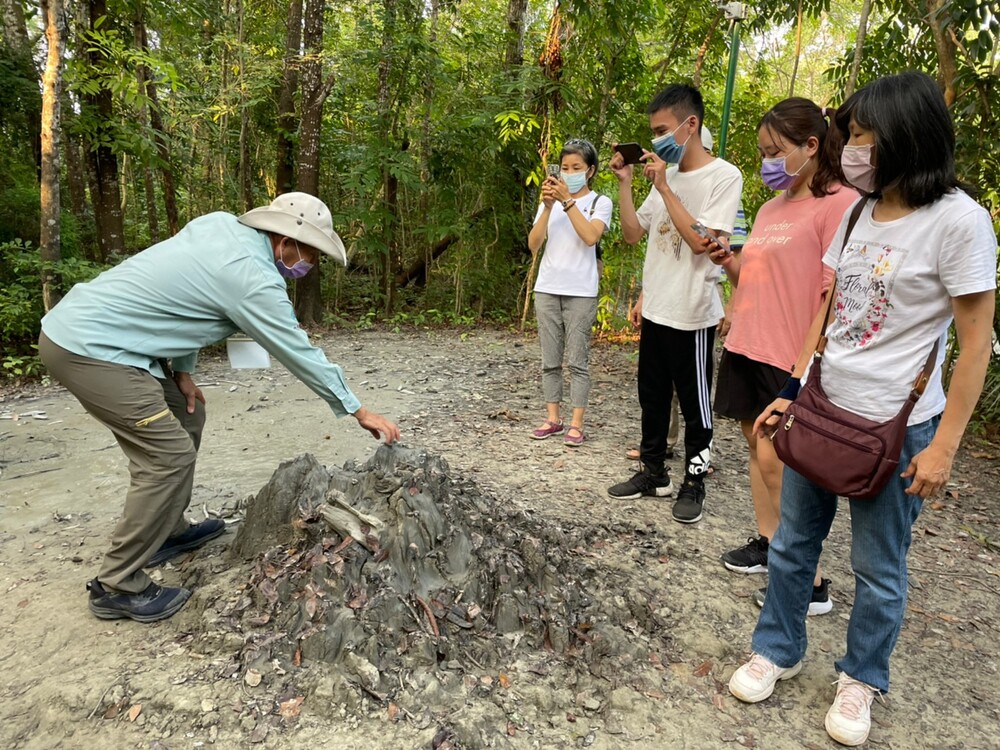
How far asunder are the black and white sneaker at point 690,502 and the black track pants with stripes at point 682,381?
8 cm

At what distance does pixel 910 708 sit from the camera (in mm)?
2283

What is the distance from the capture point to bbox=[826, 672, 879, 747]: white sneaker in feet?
6.81

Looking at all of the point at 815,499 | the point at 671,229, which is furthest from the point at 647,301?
the point at 815,499

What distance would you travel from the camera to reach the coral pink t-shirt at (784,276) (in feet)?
8.39

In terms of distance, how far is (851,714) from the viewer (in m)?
2.09

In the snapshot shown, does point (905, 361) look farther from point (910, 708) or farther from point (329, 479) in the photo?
point (329, 479)

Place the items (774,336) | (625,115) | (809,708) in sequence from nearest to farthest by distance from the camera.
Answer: (809,708), (774,336), (625,115)

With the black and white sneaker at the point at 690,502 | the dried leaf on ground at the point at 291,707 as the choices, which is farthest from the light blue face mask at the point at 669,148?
the dried leaf on ground at the point at 291,707

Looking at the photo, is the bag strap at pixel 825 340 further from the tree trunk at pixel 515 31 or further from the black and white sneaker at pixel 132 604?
the tree trunk at pixel 515 31

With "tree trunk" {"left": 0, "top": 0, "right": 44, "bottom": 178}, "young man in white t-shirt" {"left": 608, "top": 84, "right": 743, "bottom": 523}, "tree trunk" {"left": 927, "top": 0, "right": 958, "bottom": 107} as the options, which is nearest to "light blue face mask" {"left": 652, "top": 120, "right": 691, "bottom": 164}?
"young man in white t-shirt" {"left": 608, "top": 84, "right": 743, "bottom": 523}

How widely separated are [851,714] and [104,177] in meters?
8.21

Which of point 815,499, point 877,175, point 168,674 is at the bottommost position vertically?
point 168,674

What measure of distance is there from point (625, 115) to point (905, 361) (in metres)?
6.82

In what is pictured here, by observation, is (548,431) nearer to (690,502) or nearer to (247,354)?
(690,502)
